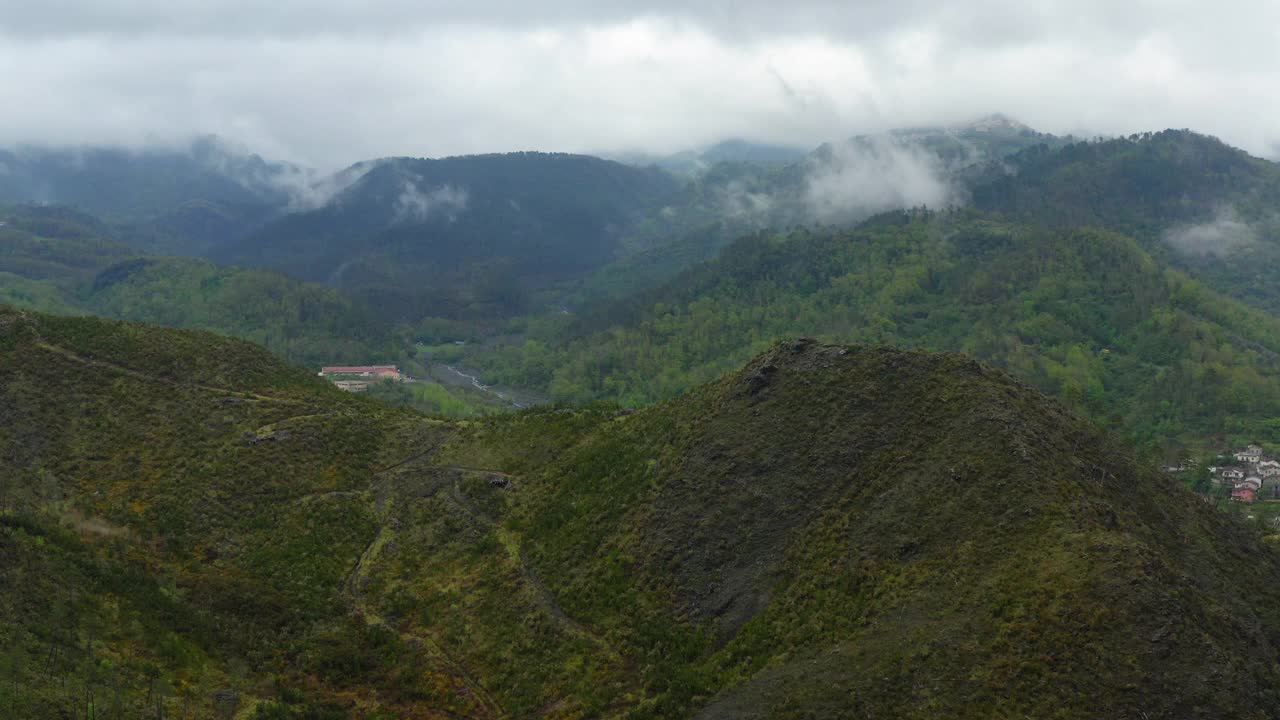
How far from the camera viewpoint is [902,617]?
137 feet

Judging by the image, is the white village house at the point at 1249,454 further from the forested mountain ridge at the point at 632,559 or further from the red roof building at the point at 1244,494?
the forested mountain ridge at the point at 632,559

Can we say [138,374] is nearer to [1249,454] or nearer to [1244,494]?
[1244,494]

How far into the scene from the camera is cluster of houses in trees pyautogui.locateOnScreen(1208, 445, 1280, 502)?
121688 mm

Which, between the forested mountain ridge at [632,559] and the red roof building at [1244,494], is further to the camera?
the red roof building at [1244,494]

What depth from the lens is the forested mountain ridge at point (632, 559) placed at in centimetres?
3853

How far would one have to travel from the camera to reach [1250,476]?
128375 millimetres

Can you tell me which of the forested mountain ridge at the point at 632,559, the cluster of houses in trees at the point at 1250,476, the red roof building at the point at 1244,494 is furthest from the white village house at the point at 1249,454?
the forested mountain ridge at the point at 632,559

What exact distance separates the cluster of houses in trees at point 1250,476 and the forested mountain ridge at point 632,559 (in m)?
75.1

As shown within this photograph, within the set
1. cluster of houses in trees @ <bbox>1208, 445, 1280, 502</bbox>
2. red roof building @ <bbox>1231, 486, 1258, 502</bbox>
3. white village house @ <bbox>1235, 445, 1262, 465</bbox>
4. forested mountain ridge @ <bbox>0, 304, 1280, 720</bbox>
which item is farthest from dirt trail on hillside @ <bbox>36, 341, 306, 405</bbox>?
white village house @ <bbox>1235, 445, 1262, 465</bbox>

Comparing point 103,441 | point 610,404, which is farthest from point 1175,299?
point 103,441

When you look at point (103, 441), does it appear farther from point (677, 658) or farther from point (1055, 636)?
point (1055, 636)

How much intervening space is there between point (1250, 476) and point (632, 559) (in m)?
111

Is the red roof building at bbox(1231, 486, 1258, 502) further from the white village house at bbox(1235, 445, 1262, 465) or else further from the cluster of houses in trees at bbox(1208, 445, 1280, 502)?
the white village house at bbox(1235, 445, 1262, 465)

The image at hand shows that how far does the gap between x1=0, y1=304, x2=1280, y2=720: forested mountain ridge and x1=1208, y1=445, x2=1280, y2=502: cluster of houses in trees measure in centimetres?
7510
